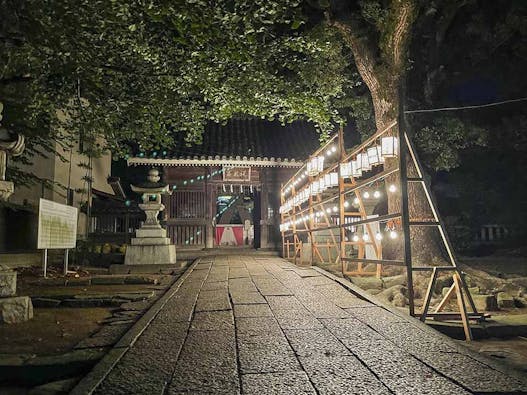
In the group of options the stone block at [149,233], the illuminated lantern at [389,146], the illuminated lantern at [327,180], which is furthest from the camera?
the stone block at [149,233]

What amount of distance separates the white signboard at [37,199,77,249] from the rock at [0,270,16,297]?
329 centimetres

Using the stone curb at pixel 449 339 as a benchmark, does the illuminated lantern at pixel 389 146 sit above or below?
above

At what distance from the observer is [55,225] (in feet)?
28.4

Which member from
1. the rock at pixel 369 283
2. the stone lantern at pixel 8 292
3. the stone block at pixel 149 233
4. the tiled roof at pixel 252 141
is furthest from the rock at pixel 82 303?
the tiled roof at pixel 252 141

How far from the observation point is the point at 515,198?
18156mm

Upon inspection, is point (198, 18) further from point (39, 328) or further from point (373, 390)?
point (373, 390)

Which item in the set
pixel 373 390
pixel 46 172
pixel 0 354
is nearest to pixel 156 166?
pixel 46 172

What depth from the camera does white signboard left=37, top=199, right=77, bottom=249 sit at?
7.98m

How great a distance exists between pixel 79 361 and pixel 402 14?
8.95 meters

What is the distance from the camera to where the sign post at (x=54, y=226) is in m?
7.99

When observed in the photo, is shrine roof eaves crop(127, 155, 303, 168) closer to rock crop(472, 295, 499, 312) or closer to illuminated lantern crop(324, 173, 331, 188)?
illuminated lantern crop(324, 173, 331, 188)

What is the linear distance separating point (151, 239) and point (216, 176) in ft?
18.3

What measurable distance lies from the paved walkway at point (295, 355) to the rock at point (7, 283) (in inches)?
80.2

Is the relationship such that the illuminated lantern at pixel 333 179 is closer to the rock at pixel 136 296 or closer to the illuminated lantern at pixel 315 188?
the illuminated lantern at pixel 315 188
